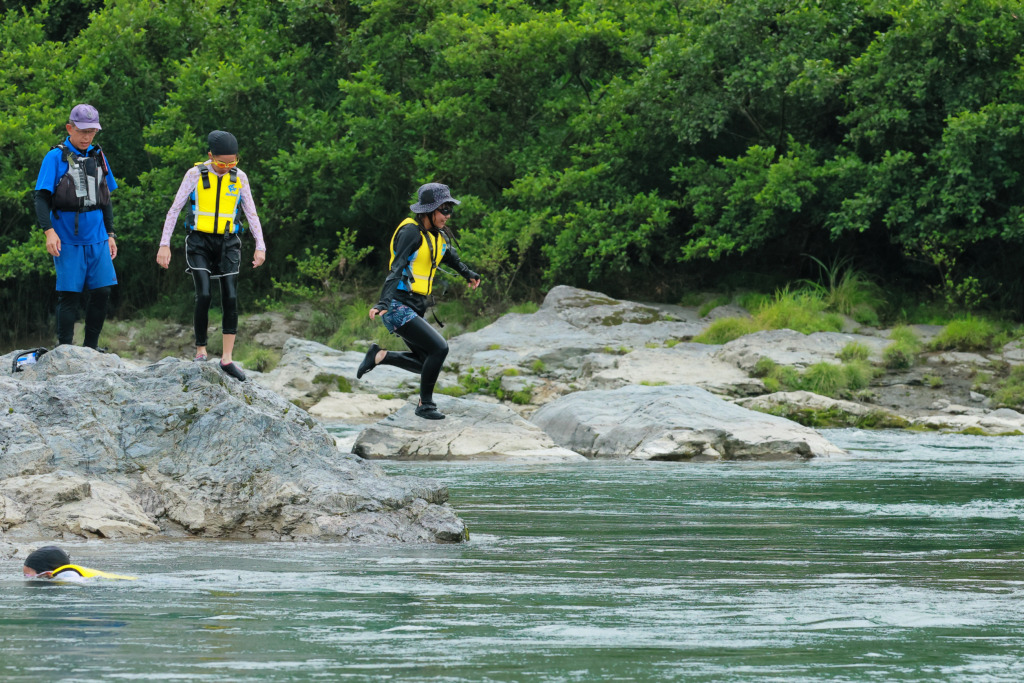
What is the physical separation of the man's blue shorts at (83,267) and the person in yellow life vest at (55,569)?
400 centimetres

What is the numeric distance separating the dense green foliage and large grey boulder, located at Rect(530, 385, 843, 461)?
30.6 feet

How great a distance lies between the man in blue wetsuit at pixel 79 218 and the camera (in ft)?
33.0

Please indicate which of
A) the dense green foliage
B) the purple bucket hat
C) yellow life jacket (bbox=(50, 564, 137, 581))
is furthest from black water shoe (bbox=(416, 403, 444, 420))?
the dense green foliage

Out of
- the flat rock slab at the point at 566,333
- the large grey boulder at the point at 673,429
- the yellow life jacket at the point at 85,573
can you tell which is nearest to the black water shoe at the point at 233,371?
the yellow life jacket at the point at 85,573

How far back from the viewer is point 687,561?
7297mm

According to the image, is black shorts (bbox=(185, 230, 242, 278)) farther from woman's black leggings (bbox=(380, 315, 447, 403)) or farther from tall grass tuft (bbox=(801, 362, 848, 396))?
tall grass tuft (bbox=(801, 362, 848, 396))

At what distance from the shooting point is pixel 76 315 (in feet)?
34.6

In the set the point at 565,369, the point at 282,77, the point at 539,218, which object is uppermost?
the point at 282,77

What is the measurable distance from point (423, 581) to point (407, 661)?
1.75 m

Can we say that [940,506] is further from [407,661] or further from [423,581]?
[407,661]

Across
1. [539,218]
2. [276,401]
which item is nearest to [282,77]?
[539,218]

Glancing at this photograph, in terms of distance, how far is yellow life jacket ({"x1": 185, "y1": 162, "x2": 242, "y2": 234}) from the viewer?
398 inches

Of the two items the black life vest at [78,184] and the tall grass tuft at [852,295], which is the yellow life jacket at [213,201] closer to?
the black life vest at [78,184]

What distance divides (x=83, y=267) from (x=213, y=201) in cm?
112
